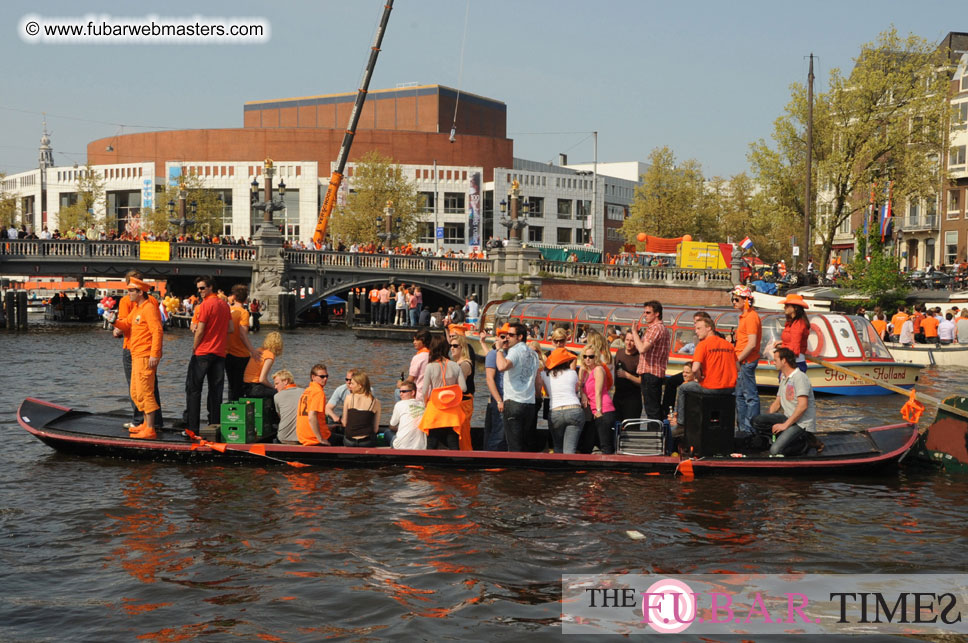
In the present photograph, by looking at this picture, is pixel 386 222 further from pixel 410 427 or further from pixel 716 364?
pixel 716 364

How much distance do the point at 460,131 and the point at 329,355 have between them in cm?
7333

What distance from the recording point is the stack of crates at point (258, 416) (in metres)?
14.1

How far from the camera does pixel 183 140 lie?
95625 mm

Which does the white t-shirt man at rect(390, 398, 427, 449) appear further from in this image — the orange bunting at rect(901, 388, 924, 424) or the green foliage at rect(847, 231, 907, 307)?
the green foliage at rect(847, 231, 907, 307)

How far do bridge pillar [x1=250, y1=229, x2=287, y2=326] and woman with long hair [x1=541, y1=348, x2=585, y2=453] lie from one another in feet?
136

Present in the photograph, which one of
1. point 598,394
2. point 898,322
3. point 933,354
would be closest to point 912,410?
point 598,394

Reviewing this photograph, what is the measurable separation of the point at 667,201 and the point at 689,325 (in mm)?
47492

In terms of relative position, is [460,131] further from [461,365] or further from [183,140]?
[461,365]

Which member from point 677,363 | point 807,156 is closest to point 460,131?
point 807,156

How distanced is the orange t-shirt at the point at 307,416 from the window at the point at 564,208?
9092 cm

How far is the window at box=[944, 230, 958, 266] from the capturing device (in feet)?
188

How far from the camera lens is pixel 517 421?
13000 millimetres

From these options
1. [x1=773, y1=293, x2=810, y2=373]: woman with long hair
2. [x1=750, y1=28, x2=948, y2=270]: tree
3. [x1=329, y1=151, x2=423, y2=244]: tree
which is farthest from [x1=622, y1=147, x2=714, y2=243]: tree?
[x1=773, y1=293, x2=810, y2=373]: woman with long hair

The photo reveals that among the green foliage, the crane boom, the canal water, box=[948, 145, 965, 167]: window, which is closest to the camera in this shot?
the canal water
